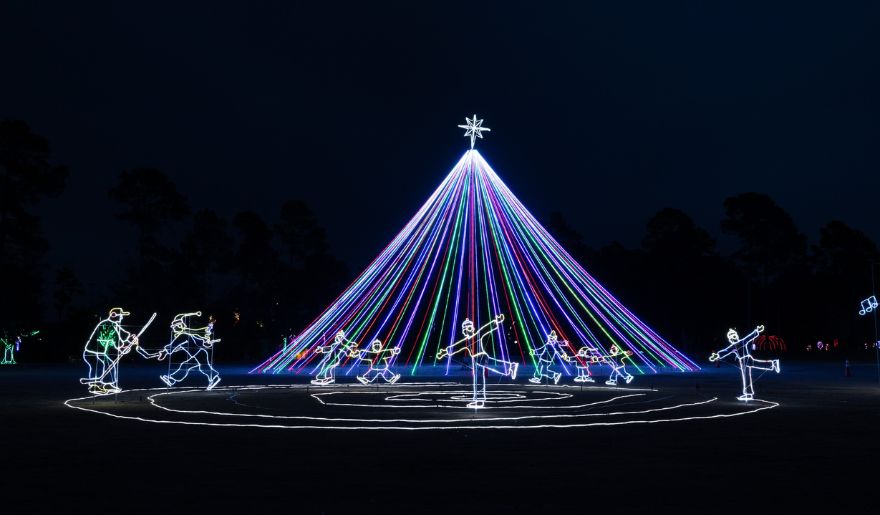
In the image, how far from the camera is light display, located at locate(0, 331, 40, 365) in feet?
162

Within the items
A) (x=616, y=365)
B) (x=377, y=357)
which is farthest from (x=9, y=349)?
(x=616, y=365)

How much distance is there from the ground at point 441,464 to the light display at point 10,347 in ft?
125

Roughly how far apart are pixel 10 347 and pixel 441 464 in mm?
46794

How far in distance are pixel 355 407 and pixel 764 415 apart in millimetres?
7011

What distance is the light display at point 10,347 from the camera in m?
49.2

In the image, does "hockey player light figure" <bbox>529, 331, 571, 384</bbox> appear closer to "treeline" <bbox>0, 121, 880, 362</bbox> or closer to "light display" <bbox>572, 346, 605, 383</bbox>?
"light display" <bbox>572, 346, 605, 383</bbox>

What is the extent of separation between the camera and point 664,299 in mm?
63438

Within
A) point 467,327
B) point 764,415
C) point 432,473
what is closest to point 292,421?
point 467,327

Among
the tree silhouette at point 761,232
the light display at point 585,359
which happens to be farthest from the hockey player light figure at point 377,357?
the tree silhouette at point 761,232

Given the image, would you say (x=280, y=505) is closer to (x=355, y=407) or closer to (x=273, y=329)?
(x=355, y=407)

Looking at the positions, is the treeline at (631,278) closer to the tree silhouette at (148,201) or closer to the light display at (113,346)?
the tree silhouette at (148,201)

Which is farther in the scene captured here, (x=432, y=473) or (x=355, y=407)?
(x=355, y=407)

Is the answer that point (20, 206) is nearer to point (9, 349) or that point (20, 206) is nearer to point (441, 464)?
point (9, 349)

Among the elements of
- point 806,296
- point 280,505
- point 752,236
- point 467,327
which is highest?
point 752,236
